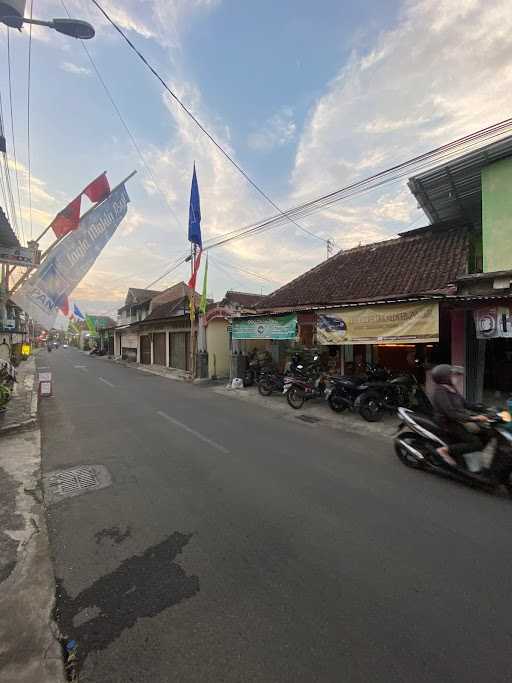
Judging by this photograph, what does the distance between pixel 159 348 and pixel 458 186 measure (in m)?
20.7

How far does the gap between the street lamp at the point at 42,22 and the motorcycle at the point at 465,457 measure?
24.8 feet

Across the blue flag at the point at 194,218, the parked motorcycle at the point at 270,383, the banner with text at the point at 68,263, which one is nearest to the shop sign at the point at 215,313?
the blue flag at the point at 194,218

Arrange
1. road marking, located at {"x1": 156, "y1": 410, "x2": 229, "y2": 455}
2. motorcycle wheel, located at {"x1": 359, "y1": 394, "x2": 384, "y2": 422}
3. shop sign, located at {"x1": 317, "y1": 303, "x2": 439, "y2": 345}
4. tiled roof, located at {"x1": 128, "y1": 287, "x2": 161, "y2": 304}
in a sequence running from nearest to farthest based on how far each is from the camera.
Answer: road marking, located at {"x1": 156, "y1": 410, "x2": 229, "y2": 455}, shop sign, located at {"x1": 317, "y1": 303, "x2": 439, "y2": 345}, motorcycle wheel, located at {"x1": 359, "y1": 394, "x2": 384, "y2": 422}, tiled roof, located at {"x1": 128, "y1": 287, "x2": 161, "y2": 304}

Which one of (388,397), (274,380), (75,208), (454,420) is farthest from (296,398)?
(75,208)

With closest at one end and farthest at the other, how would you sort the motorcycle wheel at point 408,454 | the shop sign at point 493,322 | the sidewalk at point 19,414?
the motorcycle wheel at point 408,454 → the shop sign at point 493,322 → the sidewalk at point 19,414

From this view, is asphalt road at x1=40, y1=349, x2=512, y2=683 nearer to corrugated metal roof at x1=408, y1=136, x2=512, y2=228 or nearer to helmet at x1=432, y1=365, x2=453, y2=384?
helmet at x1=432, y1=365, x2=453, y2=384

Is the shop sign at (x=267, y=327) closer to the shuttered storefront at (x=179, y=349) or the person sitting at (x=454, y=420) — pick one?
the person sitting at (x=454, y=420)

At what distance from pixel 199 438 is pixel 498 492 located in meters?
4.79

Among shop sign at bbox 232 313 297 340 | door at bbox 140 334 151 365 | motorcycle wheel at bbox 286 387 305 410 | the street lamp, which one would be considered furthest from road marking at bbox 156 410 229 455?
door at bbox 140 334 151 365

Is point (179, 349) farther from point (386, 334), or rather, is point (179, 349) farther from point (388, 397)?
point (386, 334)

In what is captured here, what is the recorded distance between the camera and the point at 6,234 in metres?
7.86

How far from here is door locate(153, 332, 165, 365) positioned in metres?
23.8

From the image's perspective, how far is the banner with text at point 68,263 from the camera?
20.2ft

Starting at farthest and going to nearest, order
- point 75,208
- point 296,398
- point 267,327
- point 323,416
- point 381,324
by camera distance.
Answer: point 267,327 → point 296,398 → point 323,416 → point 381,324 → point 75,208
